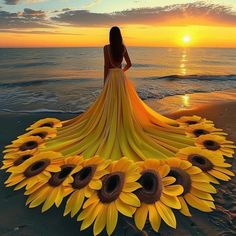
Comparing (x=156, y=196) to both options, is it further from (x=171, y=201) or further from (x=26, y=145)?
(x=26, y=145)

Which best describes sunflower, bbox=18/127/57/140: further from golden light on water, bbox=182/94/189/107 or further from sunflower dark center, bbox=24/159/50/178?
golden light on water, bbox=182/94/189/107

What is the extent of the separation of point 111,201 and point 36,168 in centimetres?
177

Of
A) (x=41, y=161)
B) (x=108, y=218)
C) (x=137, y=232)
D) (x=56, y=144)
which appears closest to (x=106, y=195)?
(x=108, y=218)

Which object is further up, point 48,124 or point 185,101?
point 48,124

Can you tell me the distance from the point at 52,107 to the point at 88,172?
346 inches

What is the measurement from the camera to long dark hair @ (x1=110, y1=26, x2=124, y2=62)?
5746 millimetres

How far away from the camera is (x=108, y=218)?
3.82 meters

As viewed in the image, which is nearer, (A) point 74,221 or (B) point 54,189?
(A) point 74,221

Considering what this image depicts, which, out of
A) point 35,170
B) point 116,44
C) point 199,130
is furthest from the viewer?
point 199,130

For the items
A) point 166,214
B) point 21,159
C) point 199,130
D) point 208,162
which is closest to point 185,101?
point 199,130

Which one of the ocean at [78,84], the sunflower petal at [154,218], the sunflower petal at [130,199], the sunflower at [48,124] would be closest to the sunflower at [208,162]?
the sunflower petal at [154,218]

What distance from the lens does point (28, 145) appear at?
634 centimetres

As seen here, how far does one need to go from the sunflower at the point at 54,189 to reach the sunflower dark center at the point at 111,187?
21.8 inches

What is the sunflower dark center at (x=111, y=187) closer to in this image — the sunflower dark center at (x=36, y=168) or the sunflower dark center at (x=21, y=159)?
the sunflower dark center at (x=36, y=168)
